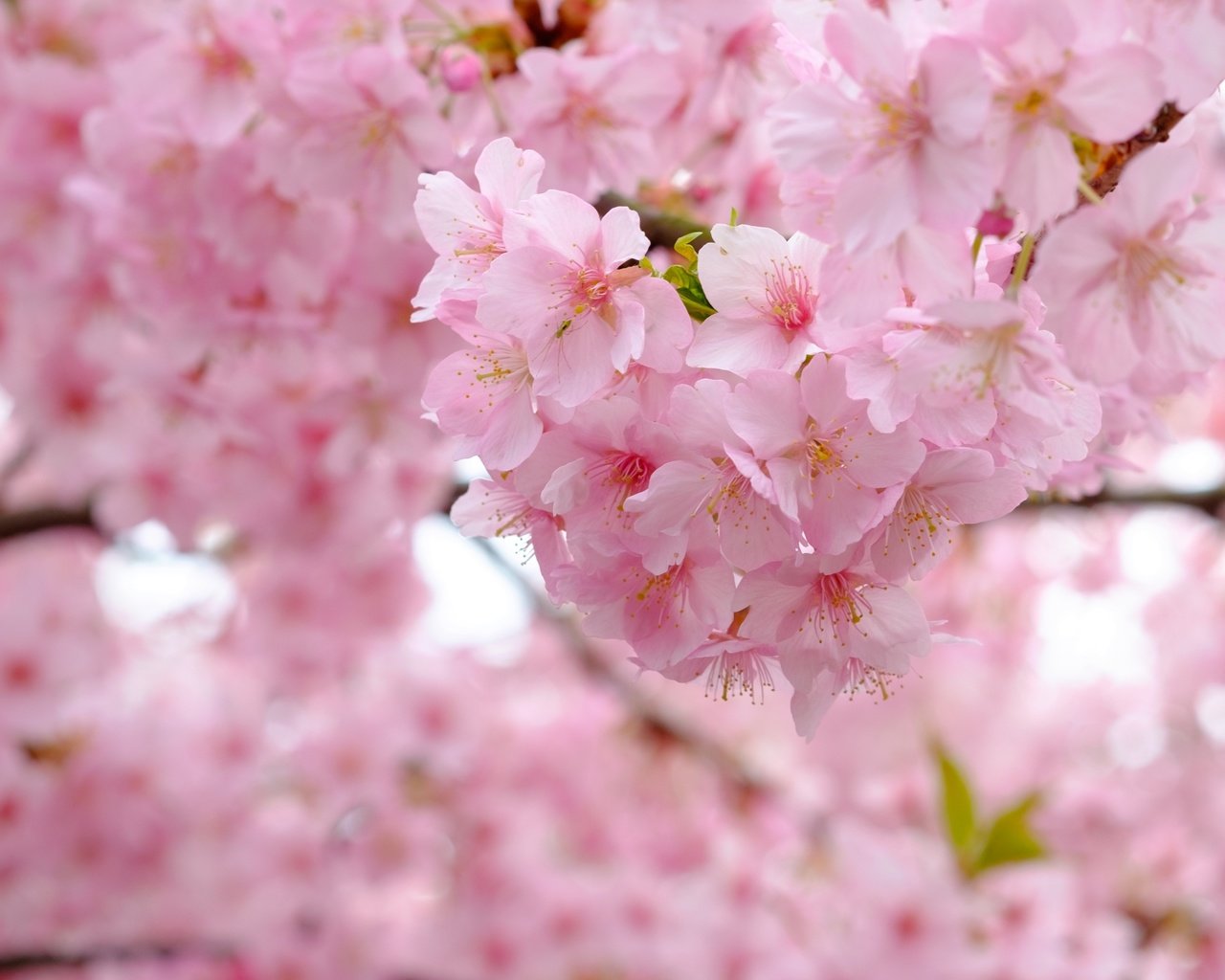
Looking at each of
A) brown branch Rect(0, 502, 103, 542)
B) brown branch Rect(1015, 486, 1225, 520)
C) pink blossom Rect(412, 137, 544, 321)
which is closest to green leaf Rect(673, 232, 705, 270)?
pink blossom Rect(412, 137, 544, 321)

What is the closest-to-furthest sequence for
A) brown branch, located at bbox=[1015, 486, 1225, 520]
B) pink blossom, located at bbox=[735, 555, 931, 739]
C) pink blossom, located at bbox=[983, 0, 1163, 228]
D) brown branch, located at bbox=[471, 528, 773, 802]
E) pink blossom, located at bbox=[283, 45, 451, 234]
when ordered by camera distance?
1. pink blossom, located at bbox=[983, 0, 1163, 228]
2. pink blossom, located at bbox=[735, 555, 931, 739]
3. pink blossom, located at bbox=[283, 45, 451, 234]
4. brown branch, located at bbox=[1015, 486, 1225, 520]
5. brown branch, located at bbox=[471, 528, 773, 802]

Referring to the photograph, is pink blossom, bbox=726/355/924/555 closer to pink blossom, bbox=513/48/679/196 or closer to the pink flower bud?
the pink flower bud

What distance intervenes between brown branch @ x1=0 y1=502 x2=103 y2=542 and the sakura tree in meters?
0.01

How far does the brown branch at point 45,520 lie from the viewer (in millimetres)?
2732

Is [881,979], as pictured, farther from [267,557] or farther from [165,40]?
[165,40]

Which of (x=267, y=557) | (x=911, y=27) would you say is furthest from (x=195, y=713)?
(x=911, y=27)

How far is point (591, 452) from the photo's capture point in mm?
935

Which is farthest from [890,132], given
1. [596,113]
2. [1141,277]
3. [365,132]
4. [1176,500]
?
[1176,500]

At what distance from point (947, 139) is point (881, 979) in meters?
2.45

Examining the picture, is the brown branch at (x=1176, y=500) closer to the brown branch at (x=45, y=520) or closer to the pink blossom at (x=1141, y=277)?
the pink blossom at (x=1141, y=277)

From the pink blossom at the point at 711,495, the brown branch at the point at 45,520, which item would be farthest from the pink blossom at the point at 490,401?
the brown branch at the point at 45,520

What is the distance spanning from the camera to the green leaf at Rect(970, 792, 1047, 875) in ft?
8.58

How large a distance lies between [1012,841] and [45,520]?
2368 mm

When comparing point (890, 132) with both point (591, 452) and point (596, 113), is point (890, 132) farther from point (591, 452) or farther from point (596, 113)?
point (596, 113)
